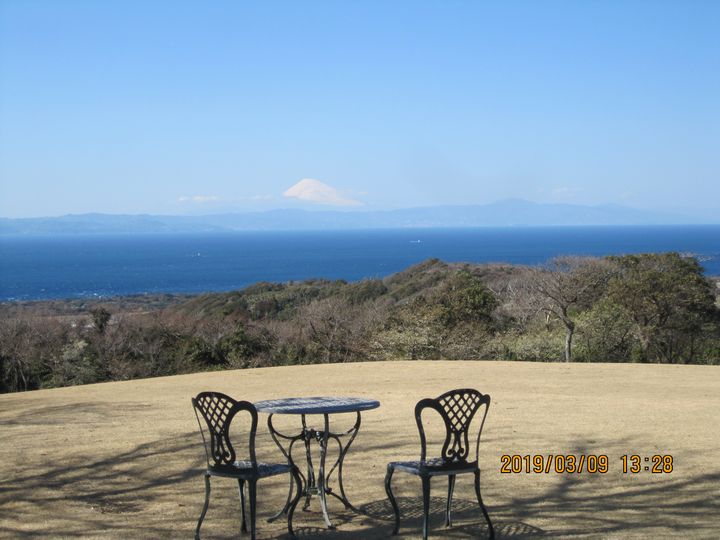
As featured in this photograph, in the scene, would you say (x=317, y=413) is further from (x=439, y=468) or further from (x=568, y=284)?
(x=568, y=284)

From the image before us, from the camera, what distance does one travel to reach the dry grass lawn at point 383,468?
6.88 meters

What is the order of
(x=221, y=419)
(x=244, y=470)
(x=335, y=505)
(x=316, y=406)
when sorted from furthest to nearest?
1. (x=335, y=505)
2. (x=316, y=406)
3. (x=244, y=470)
4. (x=221, y=419)

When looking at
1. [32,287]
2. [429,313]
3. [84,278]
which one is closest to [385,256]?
[84,278]

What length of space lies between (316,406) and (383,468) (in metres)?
2.19

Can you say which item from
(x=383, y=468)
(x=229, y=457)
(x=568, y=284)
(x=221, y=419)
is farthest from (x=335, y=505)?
(x=568, y=284)

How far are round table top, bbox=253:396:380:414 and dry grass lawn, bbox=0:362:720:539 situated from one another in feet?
3.08

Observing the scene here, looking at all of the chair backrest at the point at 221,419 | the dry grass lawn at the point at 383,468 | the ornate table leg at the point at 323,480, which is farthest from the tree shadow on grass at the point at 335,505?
the chair backrest at the point at 221,419

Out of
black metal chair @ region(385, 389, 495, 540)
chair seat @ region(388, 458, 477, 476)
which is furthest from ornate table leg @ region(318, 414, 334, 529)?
chair seat @ region(388, 458, 477, 476)

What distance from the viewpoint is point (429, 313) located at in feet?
96.5

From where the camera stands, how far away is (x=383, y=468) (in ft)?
29.1

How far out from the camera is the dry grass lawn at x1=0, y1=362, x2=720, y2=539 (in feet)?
22.6

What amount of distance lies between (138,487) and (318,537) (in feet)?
7.88

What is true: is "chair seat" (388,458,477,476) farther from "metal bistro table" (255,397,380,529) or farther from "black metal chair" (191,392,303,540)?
"black metal chair" (191,392,303,540)

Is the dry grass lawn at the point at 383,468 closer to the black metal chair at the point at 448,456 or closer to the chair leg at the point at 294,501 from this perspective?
the chair leg at the point at 294,501
